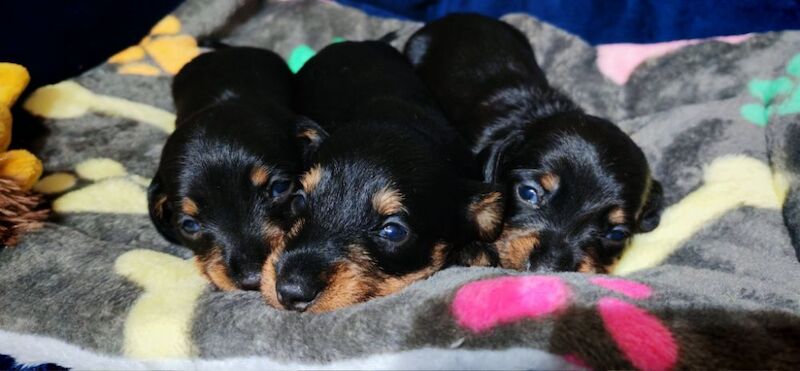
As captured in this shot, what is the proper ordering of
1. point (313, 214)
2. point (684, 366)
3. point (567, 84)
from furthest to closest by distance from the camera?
point (567, 84) → point (313, 214) → point (684, 366)

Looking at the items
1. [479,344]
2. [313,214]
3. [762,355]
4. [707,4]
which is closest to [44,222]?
[313,214]

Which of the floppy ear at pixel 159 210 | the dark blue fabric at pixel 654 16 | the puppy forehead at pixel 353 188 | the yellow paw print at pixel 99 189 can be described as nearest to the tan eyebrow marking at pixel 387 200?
the puppy forehead at pixel 353 188

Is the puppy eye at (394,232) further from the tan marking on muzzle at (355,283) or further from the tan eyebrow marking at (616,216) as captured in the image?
the tan eyebrow marking at (616,216)

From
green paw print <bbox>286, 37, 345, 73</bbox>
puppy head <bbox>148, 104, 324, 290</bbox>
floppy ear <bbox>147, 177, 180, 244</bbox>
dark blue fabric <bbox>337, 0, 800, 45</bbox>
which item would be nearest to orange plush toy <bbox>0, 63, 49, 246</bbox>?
floppy ear <bbox>147, 177, 180, 244</bbox>

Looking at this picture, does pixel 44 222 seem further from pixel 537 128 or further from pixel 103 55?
pixel 537 128

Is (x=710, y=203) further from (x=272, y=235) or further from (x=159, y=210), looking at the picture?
(x=159, y=210)

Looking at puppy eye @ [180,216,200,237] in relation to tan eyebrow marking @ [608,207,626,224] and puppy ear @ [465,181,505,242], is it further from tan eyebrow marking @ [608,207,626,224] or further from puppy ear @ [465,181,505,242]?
tan eyebrow marking @ [608,207,626,224]
